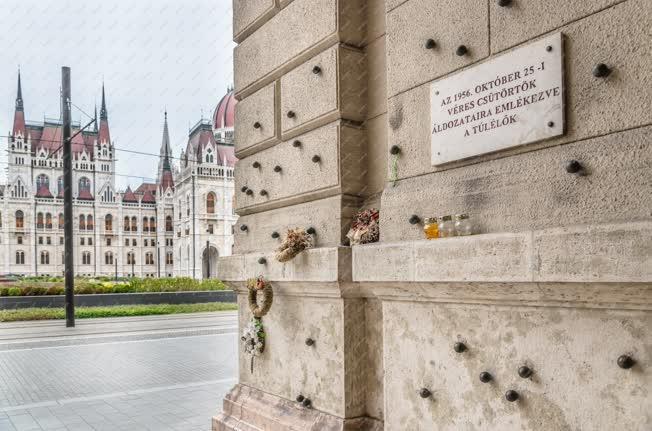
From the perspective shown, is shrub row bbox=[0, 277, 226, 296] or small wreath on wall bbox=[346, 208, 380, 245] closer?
small wreath on wall bbox=[346, 208, 380, 245]

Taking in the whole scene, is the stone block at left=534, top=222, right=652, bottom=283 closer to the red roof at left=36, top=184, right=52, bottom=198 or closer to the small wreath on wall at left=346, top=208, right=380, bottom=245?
the small wreath on wall at left=346, top=208, right=380, bottom=245

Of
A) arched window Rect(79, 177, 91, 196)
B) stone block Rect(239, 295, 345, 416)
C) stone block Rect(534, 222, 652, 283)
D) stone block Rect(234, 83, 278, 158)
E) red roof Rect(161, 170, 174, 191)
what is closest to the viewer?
stone block Rect(534, 222, 652, 283)

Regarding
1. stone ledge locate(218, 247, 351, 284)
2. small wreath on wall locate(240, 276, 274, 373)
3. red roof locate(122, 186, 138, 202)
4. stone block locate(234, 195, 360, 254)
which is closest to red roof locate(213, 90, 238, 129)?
red roof locate(122, 186, 138, 202)

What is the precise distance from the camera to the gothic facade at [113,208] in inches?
2963

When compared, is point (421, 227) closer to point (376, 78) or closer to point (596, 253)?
point (596, 253)

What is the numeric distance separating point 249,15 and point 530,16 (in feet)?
12.3

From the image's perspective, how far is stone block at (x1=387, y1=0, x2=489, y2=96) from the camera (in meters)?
3.73

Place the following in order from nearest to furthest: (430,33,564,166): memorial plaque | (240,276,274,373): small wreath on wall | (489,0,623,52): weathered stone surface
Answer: (489,0,623,52): weathered stone surface < (430,33,564,166): memorial plaque < (240,276,274,373): small wreath on wall

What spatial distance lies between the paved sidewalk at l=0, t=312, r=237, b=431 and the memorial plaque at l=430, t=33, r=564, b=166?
193 inches

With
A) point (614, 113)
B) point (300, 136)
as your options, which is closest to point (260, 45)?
point (300, 136)

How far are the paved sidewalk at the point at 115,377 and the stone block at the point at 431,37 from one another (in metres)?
4.90

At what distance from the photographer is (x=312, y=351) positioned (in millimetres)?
5207

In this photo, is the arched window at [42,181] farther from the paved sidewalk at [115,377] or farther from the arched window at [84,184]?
the paved sidewalk at [115,377]

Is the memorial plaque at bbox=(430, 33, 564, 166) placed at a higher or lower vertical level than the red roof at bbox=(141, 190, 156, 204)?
lower
